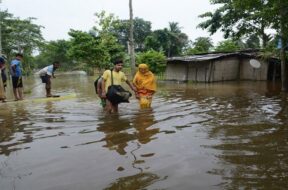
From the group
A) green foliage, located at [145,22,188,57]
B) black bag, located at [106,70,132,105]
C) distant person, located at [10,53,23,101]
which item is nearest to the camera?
black bag, located at [106,70,132,105]

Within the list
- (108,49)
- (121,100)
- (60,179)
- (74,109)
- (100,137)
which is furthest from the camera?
(108,49)

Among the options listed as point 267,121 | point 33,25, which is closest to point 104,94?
point 267,121

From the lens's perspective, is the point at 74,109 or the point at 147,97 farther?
the point at 74,109

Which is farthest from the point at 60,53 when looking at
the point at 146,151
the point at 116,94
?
the point at 146,151

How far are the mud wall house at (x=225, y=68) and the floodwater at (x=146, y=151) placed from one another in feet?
48.8

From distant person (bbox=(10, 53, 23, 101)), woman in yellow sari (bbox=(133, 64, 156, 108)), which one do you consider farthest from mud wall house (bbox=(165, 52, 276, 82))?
woman in yellow sari (bbox=(133, 64, 156, 108))

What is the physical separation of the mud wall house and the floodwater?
14.9 metres

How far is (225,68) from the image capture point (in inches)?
976

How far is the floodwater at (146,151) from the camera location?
13.4 feet

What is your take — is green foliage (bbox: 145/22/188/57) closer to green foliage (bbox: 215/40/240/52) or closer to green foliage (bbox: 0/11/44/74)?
green foliage (bbox: 215/40/240/52)

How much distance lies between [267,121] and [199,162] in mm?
3379

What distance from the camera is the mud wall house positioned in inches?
920

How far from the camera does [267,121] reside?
752 centimetres

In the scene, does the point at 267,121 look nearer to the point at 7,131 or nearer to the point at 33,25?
the point at 7,131
